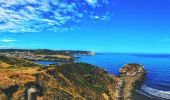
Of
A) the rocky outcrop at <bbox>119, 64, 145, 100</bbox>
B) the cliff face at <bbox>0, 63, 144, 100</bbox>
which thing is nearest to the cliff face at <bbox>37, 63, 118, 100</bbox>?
the cliff face at <bbox>0, 63, 144, 100</bbox>

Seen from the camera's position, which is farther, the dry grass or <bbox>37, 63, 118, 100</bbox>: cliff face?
<bbox>37, 63, 118, 100</bbox>: cliff face

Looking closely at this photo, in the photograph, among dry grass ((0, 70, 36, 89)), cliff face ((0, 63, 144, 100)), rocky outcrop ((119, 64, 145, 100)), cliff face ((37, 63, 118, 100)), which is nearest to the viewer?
rocky outcrop ((119, 64, 145, 100))

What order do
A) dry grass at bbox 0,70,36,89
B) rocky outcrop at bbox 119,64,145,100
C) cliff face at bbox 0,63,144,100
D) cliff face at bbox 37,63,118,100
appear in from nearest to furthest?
rocky outcrop at bbox 119,64,145,100
cliff face at bbox 0,63,144,100
dry grass at bbox 0,70,36,89
cliff face at bbox 37,63,118,100

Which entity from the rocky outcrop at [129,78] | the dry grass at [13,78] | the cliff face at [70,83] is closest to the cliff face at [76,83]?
the cliff face at [70,83]

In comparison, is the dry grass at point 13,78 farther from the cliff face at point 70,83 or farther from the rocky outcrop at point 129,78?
the rocky outcrop at point 129,78

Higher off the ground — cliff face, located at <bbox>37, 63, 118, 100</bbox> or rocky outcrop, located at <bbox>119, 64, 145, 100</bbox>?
rocky outcrop, located at <bbox>119, 64, 145, 100</bbox>

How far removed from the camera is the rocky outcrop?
33344mm

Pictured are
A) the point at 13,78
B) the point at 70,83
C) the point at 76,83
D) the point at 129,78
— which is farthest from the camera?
the point at 76,83

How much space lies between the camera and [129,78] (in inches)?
1390

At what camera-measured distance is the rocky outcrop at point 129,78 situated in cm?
3334

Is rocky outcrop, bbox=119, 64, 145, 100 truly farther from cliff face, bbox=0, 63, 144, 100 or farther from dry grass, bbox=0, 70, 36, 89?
dry grass, bbox=0, 70, 36, 89

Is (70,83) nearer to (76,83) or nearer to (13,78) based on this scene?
(76,83)

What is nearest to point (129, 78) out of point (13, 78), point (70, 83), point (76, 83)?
point (13, 78)

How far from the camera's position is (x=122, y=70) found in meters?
37.0
